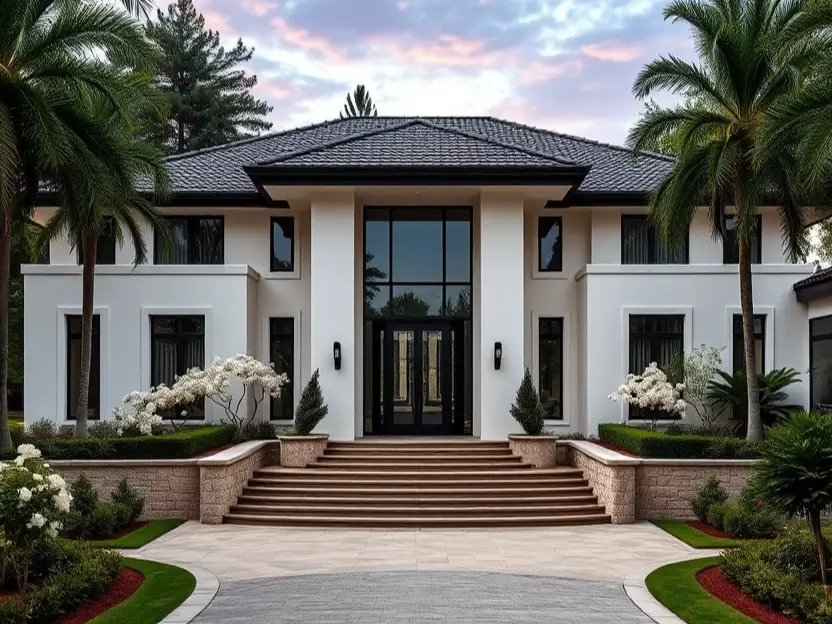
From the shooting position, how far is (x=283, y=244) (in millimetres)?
22094

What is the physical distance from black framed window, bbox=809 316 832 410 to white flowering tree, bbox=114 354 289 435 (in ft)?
39.9

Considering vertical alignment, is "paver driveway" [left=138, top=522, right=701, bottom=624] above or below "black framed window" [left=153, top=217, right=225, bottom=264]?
below

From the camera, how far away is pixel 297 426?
1816cm

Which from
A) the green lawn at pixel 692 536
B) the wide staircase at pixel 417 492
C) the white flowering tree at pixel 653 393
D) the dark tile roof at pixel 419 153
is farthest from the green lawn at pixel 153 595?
the white flowering tree at pixel 653 393

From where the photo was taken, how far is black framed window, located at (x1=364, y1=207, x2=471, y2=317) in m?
21.1

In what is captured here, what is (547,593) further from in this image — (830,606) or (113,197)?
(113,197)

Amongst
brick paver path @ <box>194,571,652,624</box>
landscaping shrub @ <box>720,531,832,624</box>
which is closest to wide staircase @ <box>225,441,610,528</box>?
brick paver path @ <box>194,571,652,624</box>

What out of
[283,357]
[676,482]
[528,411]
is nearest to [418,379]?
[283,357]

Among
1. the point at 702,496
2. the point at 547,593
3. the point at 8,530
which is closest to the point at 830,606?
the point at 547,593

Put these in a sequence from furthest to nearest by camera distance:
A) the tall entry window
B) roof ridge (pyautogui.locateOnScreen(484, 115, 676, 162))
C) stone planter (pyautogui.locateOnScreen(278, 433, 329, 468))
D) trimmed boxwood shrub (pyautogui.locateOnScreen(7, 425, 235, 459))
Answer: roof ridge (pyautogui.locateOnScreen(484, 115, 676, 162)) < the tall entry window < stone planter (pyautogui.locateOnScreen(278, 433, 329, 468)) < trimmed boxwood shrub (pyautogui.locateOnScreen(7, 425, 235, 459))

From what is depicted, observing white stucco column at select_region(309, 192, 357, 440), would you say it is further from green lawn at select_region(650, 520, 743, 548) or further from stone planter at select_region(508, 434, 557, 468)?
green lawn at select_region(650, 520, 743, 548)

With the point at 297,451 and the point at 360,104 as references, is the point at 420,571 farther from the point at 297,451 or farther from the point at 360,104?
the point at 360,104

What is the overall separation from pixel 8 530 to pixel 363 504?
25.9 ft

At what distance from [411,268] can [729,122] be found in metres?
7.89
